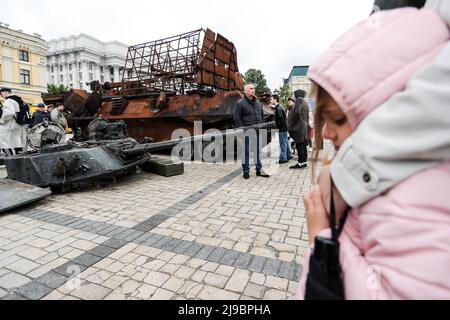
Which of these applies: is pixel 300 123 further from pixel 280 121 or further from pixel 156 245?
pixel 156 245

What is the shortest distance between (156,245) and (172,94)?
7.02 metres

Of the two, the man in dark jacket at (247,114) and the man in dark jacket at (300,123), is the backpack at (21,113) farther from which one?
the man in dark jacket at (300,123)

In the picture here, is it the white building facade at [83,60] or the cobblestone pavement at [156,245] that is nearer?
the cobblestone pavement at [156,245]

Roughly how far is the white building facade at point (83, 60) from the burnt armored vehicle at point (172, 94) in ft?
221

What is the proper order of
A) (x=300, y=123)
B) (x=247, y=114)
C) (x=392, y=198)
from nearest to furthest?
(x=392, y=198), (x=247, y=114), (x=300, y=123)

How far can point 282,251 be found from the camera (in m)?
2.80

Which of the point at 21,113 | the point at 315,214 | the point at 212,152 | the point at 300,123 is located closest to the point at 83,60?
A: the point at 21,113

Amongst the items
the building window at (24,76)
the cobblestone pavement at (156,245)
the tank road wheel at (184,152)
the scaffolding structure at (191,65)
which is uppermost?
the building window at (24,76)

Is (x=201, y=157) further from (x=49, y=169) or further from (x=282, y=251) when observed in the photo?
(x=282, y=251)

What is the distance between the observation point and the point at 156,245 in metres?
2.94

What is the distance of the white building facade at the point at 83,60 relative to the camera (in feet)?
231

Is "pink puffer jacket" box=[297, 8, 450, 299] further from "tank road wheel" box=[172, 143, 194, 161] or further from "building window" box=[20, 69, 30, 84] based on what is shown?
"building window" box=[20, 69, 30, 84]

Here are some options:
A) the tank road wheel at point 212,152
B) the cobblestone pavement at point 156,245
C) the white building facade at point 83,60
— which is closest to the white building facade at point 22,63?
the white building facade at point 83,60

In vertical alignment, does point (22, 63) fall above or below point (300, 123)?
above
